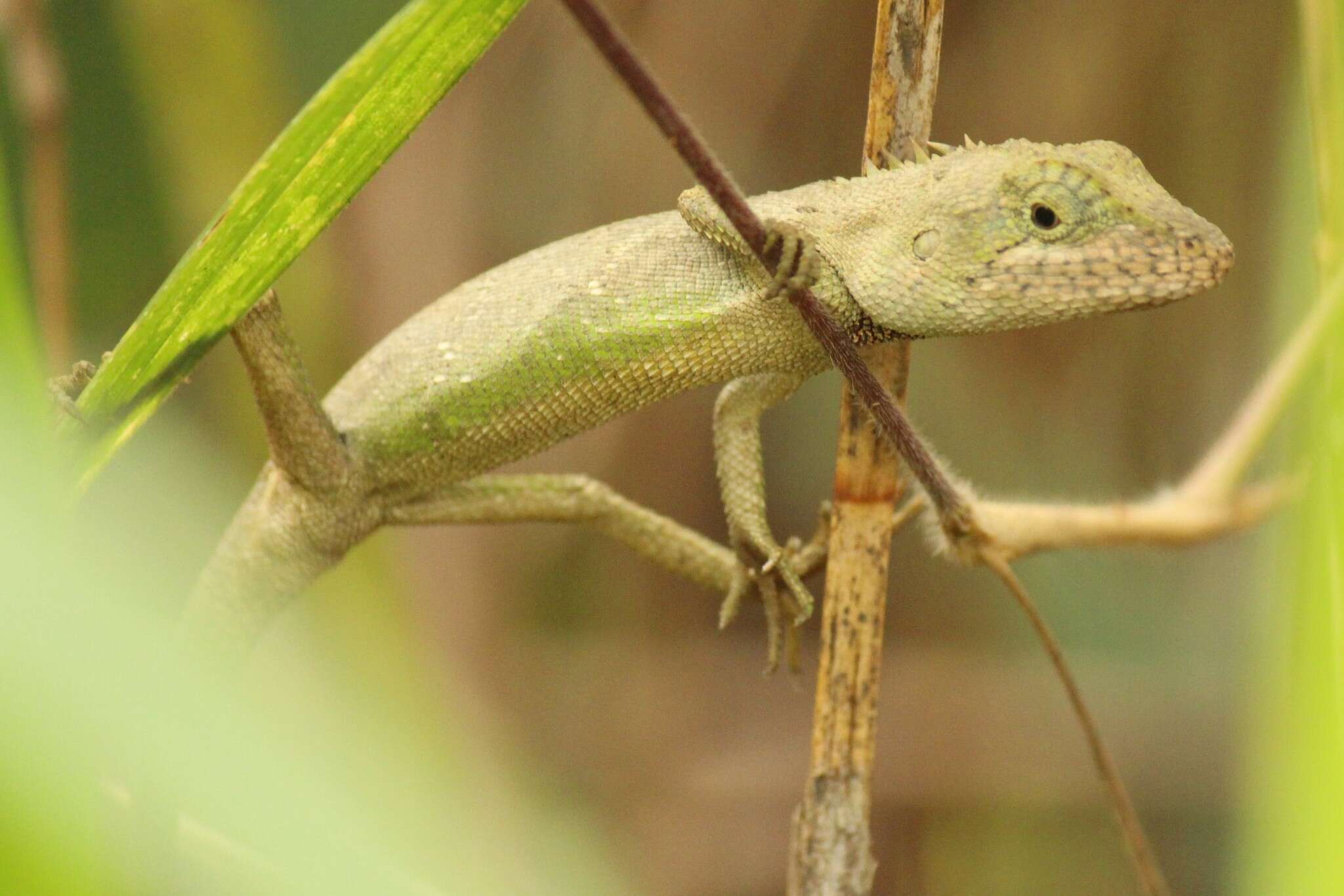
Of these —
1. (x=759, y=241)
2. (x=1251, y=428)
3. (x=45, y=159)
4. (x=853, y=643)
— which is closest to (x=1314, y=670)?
(x=759, y=241)

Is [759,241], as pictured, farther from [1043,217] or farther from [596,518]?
[596,518]

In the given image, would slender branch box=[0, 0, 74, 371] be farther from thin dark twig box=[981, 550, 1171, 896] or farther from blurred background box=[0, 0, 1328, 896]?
thin dark twig box=[981, 550, 1171, 896]

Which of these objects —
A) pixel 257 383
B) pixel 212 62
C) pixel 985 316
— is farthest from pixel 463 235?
pixel 985 316

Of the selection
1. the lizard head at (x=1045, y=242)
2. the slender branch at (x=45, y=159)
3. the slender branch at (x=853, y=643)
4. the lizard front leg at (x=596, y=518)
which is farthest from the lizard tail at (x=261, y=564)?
the lizard head at (x=1045, y=242)

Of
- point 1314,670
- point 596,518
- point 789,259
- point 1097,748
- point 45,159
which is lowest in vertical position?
point 1314,670

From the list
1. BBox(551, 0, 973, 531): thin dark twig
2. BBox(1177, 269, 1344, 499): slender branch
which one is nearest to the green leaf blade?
BBox(551, 0, 973, 531): thin dark twig

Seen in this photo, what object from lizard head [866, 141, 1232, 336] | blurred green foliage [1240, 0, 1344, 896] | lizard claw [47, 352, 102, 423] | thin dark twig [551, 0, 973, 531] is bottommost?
blurred green foliage [1240, 0, 1344, 896]
